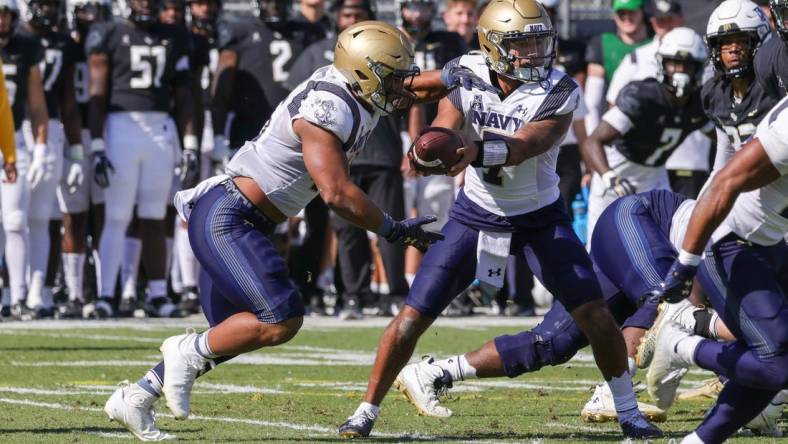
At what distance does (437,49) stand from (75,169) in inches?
102

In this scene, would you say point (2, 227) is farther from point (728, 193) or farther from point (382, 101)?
point (728, 193)

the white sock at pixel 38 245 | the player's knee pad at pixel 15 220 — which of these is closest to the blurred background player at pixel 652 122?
the player's knee pad at pixel 15 220

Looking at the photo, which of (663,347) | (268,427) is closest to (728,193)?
(663,347)

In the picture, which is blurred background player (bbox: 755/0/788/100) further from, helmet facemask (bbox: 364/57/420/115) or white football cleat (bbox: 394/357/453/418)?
white football cleat (bbox: 394/357/453/418)

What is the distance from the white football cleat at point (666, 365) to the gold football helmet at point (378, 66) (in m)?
1.23

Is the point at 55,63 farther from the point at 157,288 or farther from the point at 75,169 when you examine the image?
the point at 157,288

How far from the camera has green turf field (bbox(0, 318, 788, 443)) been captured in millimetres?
5719

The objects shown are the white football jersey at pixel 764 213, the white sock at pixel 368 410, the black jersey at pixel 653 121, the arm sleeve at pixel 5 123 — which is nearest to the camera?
the white football jersey at pixel 764 213

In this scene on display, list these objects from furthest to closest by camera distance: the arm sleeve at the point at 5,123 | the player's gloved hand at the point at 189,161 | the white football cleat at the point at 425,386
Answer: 1. the player's gloved hand at the point at 189,161
2. the arm sleeve at the point at 5,123
3. the white football cleat at the point at 425,386

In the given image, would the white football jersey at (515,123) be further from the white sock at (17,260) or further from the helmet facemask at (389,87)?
the white sock at (17,260)

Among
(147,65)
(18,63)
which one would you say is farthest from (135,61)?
(18,63)

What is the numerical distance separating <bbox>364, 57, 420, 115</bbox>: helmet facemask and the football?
233 mm

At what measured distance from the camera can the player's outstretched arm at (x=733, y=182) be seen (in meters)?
4.68

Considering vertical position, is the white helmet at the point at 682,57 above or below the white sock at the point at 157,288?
above
